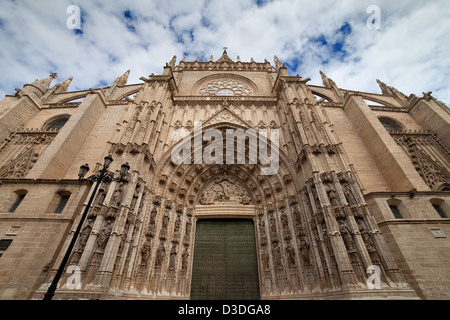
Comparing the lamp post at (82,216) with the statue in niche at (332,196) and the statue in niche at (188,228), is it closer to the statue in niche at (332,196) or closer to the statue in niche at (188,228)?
the statue in niche at (188,228)

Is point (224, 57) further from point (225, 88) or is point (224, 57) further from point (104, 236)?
point (104, 236)

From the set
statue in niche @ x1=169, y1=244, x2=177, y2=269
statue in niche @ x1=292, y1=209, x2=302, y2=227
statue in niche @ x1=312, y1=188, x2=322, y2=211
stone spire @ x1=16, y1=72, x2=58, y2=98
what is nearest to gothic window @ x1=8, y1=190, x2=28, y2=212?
statue in niche @ x1=169, y1=244, x2=177, y2=269

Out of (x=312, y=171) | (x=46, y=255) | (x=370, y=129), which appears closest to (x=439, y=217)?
(x=312, y=171)

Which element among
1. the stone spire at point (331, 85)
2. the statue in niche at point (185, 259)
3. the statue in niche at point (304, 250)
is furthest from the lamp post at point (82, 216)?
the stone spire at point (331, 85)

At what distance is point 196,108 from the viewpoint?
41.9 ft

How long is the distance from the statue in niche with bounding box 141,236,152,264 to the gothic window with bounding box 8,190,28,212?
5.33 metres

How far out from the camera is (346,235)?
6.32m

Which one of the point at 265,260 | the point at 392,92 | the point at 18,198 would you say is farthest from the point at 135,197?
the point at 392,92

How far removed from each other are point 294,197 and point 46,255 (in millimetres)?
9359

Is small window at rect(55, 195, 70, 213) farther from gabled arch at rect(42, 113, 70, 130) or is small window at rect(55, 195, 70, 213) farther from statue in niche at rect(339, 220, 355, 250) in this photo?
statue in niche at rect(339, 220, 355, 250)

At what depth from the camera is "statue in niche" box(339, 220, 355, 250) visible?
6.16m
